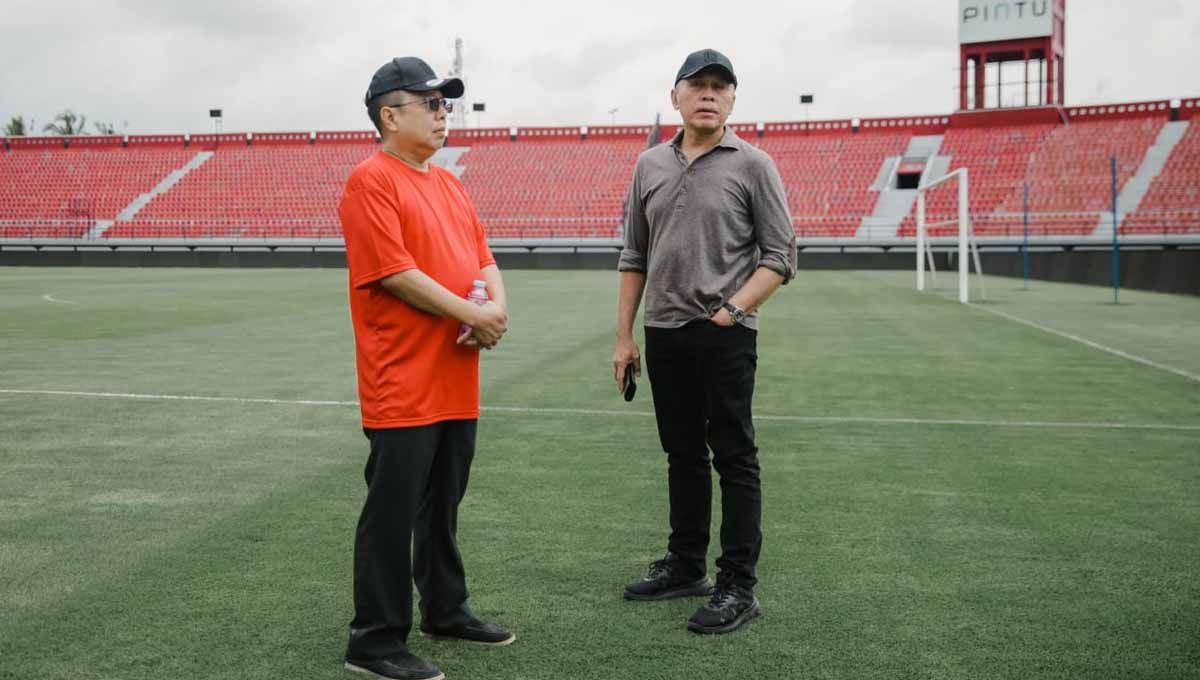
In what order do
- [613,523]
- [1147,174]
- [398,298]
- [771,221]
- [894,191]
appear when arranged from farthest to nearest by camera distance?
[894,191], [1147,174], [613,523], [771,221], [398,298]

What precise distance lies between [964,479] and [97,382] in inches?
279

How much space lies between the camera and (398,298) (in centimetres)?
321

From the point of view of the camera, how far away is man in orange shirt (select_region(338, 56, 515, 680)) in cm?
317

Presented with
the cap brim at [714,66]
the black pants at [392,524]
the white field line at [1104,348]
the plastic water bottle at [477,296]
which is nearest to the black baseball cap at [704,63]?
the cap brim at [714,66]

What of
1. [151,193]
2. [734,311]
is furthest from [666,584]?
[151,193]

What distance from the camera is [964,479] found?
5910mm

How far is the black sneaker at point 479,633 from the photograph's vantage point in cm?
350

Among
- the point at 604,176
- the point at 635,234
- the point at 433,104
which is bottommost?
the point at 635,234

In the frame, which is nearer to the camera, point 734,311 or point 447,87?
point 447,87

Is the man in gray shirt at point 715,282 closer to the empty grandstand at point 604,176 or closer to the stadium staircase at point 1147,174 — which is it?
the empty grandstand at point 604,176

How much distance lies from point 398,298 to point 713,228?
1.12 metres

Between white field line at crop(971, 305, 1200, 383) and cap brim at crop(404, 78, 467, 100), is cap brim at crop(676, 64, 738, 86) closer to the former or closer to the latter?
cap brim at crop(404, 78, 467, 100)

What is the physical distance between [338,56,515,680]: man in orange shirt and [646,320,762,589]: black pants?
76 cm

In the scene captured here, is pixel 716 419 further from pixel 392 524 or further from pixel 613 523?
pixel 613 523
